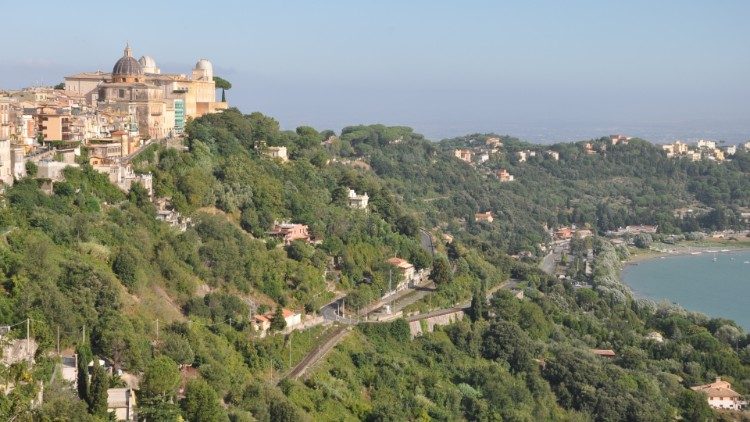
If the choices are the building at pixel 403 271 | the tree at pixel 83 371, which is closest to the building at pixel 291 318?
the building at pixel 403 271

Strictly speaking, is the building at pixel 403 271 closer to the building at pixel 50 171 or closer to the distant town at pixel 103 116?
the distant town at pixel 103 116

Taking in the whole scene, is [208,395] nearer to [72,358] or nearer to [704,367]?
[72,358]

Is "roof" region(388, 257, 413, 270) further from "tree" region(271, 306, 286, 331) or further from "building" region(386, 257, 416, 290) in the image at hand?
"tree" region(271, 306, 286, 331)

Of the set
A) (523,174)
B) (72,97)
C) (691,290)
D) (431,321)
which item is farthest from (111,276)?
(523,174)

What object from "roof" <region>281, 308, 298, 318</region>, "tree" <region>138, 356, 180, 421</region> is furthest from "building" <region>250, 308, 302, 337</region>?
"tree" <region>138, 356, 180, 421</region>

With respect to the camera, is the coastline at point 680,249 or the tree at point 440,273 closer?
the tree at point 440,273

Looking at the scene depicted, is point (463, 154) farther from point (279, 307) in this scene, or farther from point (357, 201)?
point (279, 307)
